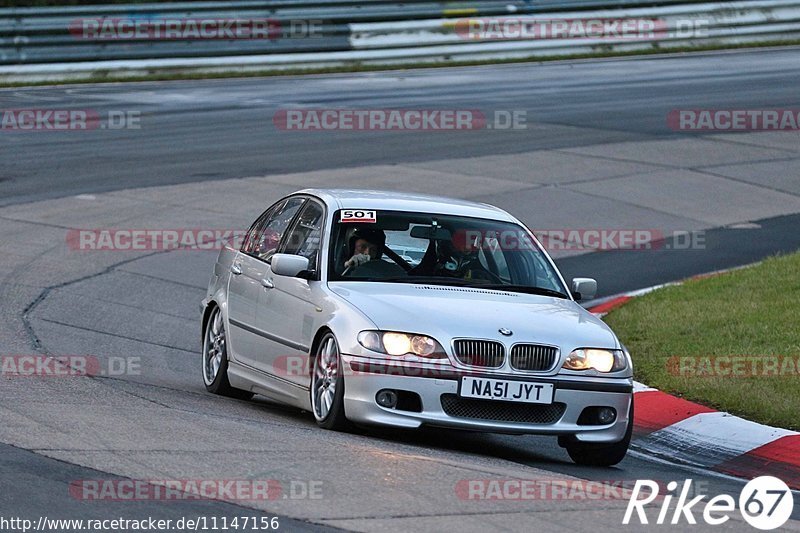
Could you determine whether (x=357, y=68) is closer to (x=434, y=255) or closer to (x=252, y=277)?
(x=252, y=277)

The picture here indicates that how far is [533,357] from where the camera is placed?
8.48 metres

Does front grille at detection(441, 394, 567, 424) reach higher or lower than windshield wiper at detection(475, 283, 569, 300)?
lower

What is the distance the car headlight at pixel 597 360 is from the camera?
8.56 meters

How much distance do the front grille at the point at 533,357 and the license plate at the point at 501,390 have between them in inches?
4.1

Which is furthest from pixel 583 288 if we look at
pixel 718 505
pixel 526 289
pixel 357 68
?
pixel 357 68

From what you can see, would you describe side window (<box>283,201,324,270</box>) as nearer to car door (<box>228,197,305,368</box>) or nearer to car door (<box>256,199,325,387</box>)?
car door (<box>256,199,325,387</box>)

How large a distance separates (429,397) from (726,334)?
4394 mm

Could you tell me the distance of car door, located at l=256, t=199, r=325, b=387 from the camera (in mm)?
9141

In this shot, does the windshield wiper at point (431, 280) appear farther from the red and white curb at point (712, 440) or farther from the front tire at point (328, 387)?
the red and white curb at point (712, 440)

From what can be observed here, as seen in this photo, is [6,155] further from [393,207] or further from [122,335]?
[393,207]

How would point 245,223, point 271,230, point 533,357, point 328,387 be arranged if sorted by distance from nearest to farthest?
point 533,357, point 328,387, point 271,230, point 245,223

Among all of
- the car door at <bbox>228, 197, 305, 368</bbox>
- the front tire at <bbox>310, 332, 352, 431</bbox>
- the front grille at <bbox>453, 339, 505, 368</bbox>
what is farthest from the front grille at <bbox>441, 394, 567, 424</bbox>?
the car door at <bbox>228, 197, 305, 368</bbox>

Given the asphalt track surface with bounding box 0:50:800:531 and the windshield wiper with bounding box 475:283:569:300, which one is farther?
the windshield wiper with bounding box 475:283:569:300

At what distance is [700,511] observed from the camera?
6977mm
